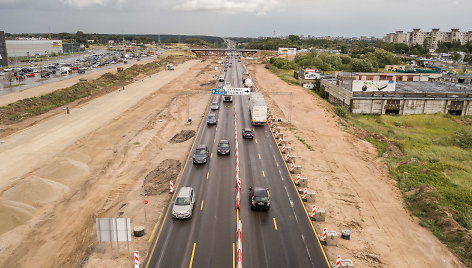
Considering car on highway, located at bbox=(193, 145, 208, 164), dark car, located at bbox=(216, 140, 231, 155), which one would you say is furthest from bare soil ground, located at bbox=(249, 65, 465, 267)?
car on highway, located at bbox=(193, 145, 208, 164)

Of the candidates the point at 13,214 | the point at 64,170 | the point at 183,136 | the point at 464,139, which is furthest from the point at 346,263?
the point at 464,139

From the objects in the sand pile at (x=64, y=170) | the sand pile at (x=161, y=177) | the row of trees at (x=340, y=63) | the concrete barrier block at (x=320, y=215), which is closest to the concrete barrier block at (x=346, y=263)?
the concrete barrier block at (x=320, y=215)

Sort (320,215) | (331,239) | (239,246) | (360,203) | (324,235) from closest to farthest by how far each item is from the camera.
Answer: (239,246) → (331,239) → (324,235) → (320,215) → (360,203)

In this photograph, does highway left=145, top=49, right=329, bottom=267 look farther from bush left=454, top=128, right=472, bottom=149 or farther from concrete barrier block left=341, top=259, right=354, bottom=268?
bush left=454, top=128, right=472, bottom=149

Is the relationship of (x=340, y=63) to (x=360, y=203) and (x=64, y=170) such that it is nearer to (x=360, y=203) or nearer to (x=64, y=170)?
(x=360, y=203)

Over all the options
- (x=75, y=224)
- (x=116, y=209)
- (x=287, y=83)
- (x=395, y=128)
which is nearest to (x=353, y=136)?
(x=395, y=128)

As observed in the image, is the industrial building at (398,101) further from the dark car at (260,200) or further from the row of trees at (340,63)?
the row of trees at (340,63)
